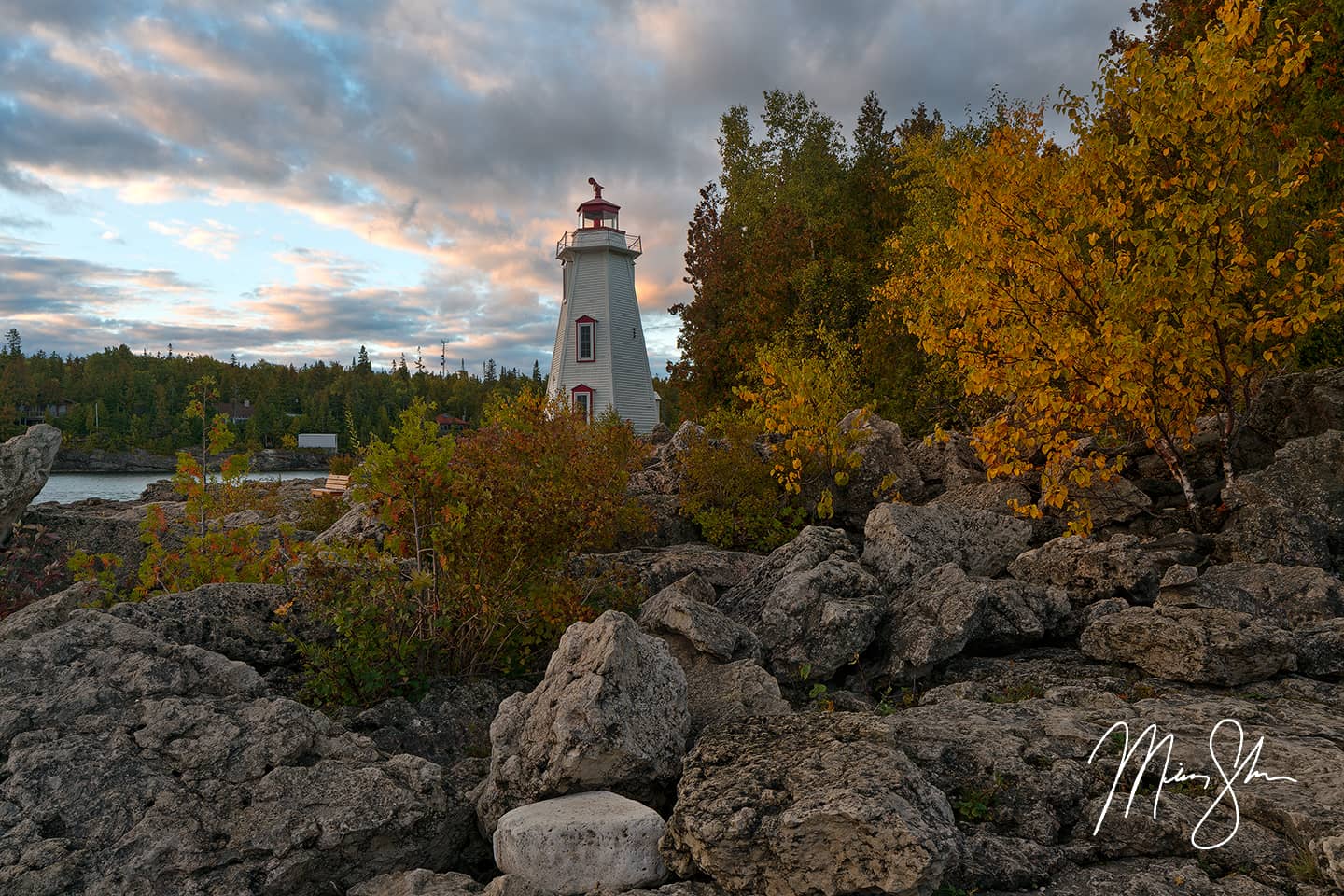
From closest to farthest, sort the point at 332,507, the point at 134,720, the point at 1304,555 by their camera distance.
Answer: the point at 134,720
the point at 1304,555
the point at 332,507

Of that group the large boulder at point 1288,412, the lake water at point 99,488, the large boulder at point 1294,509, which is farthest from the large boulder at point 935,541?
the lake water at point 99,488

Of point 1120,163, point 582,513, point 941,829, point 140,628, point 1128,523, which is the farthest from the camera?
point 1128,523

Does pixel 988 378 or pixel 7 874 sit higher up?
pixel 988 378

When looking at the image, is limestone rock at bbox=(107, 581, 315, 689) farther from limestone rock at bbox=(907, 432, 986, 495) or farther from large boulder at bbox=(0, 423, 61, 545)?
limestone rock at bbox=(907, 432, 986, 495)

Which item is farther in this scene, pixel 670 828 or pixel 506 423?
pixel 506 423

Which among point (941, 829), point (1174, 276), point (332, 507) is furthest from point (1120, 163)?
point (332, 507)

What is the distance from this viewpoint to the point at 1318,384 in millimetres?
12344

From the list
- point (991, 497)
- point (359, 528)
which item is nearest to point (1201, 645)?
point (991, 497)

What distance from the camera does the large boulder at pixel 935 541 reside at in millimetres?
9523

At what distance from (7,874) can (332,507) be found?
10371mm

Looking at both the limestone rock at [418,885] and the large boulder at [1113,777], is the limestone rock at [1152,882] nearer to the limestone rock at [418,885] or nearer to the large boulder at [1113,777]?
the large boulder at [1113,777]

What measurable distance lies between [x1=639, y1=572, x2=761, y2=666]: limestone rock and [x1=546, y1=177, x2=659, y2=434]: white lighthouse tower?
36882 mm

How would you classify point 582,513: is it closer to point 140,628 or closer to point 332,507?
point 140,628

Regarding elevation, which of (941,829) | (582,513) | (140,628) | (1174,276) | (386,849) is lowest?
(386,849)
